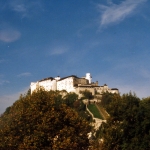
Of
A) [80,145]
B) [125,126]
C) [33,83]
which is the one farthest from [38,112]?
[33,83]

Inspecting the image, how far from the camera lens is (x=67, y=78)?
118750mm

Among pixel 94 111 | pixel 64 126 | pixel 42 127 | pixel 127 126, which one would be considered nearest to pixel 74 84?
pixel 94 111

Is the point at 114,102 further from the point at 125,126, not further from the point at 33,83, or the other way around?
the point at 33,83

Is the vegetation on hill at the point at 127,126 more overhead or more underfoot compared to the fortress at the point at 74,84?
more underfoot

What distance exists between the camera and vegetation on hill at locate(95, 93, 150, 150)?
1137 inches

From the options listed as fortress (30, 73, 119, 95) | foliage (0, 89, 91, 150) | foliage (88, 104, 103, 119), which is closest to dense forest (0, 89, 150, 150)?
foliage (0, 89, 91, 150)

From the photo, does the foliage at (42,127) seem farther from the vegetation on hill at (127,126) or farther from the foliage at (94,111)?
the foliage at (94,111)

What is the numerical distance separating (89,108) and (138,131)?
71.3 meters

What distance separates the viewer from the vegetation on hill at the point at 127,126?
2888cm

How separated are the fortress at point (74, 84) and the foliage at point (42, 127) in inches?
3381

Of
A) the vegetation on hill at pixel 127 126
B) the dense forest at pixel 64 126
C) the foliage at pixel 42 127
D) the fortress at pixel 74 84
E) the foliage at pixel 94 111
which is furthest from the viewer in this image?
the fortress at pixel 74 84

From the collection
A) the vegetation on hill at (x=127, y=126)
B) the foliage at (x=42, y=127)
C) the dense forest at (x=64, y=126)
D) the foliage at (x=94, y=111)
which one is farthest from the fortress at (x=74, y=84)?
the foliage at (x=42, y=127)

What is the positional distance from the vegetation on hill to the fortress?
80193 mm

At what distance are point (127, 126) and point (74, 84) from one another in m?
88.1
